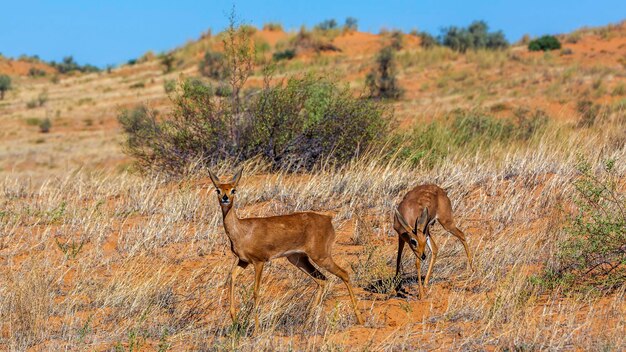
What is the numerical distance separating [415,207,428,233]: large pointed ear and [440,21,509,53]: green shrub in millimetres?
37476

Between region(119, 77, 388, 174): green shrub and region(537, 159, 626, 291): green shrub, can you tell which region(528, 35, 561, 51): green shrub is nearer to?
region(119, 77, 388, 174): green shrub

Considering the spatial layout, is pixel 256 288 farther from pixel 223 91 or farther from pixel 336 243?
pixel 223 91

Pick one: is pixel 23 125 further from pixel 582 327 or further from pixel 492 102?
pixel 582 327

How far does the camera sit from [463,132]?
14484 millimetres

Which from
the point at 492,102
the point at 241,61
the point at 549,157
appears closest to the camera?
the point at 549,157

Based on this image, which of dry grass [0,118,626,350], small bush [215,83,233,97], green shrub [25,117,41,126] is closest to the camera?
dry grass [0,118,626,350]

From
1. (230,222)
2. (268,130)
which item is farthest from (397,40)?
(230,222)

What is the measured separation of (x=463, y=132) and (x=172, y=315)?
910 centimetres

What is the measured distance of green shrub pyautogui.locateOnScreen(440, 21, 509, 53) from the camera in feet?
145

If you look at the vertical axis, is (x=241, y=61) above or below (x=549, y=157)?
above

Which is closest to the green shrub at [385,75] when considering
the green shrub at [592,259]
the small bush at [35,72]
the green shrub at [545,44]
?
the green shrub at [545,44]

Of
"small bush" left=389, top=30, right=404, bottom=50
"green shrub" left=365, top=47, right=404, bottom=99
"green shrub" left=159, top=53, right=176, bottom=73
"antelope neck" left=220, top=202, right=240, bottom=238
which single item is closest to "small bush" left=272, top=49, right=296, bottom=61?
"small bush" left=389, top=30, right=404, bottom=50

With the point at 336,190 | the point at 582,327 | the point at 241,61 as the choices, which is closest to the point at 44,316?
the point at 582,327

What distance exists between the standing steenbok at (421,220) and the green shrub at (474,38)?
3668 cm
